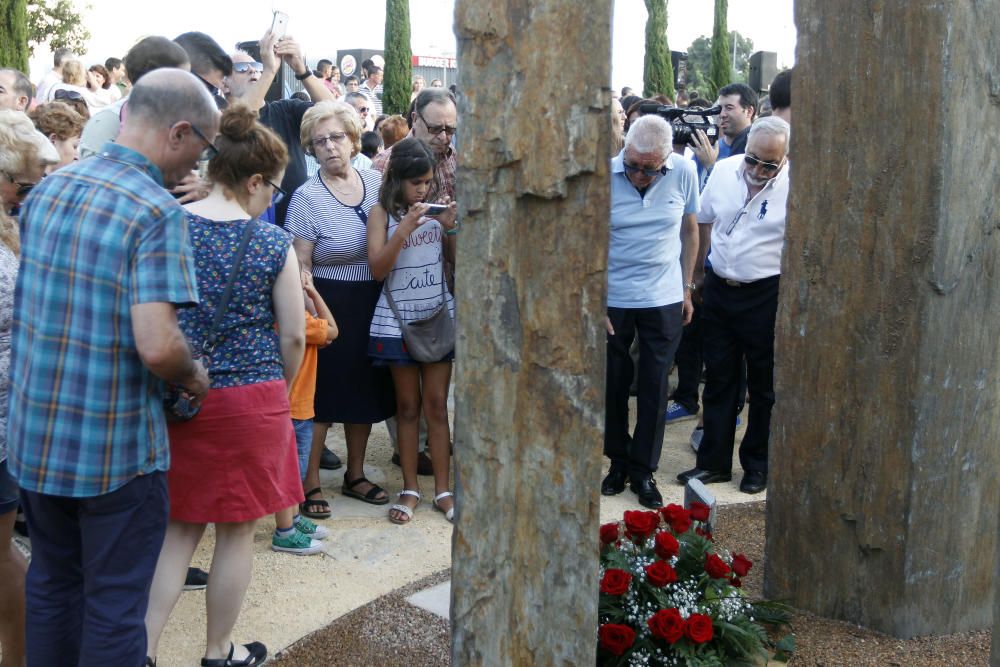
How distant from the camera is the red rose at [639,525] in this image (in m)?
3.44

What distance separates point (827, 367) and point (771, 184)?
1.83m

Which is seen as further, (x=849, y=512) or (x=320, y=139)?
(x=320, y=139)

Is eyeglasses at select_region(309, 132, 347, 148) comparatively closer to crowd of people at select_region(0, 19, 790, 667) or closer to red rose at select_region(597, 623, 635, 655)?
crowd of people at select_region(0, 19, 790, 667)

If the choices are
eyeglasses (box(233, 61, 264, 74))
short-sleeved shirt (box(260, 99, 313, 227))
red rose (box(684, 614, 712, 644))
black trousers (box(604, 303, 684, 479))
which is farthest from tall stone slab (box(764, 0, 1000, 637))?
eyeglasses (box(233, 61, 264, 74))

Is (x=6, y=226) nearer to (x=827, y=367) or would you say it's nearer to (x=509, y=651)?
(x=509, y=651)

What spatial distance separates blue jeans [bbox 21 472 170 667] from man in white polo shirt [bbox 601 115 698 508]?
117 inches

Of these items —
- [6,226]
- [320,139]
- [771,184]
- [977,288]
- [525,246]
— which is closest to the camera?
[525,246]

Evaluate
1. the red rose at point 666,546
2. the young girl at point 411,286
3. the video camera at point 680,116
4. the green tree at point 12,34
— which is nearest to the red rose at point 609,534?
the red rose at point 666,546

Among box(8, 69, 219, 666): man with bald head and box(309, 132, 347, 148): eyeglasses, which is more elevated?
box(309, 132, 347, 148): eyeglasses

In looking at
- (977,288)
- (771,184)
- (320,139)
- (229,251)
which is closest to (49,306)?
(229,251)

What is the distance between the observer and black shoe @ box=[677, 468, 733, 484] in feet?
18.0

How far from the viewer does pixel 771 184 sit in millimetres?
5129

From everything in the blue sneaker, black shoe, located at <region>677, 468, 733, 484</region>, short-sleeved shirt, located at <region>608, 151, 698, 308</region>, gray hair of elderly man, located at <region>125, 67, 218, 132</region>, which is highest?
gray hair of elderly man, located at <region>125, 67, 218, 132</region>

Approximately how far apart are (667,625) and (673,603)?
0.66ft
